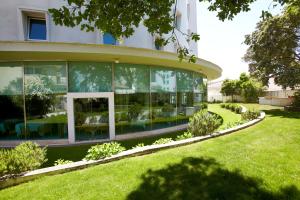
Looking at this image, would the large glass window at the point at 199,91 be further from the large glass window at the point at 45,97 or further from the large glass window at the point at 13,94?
the large glass window at the point at 13,94

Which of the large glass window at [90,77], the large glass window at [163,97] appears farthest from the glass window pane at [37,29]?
the large glass window at [163,97]

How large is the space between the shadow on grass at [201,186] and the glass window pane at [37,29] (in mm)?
11320

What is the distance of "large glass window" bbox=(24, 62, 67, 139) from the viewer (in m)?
11.6

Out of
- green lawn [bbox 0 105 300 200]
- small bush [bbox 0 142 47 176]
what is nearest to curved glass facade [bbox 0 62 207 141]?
small bush [bbox 0 142 47 176]

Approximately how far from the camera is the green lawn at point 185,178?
492 cm

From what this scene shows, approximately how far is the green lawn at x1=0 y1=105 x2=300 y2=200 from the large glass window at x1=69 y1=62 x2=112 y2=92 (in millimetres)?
5905

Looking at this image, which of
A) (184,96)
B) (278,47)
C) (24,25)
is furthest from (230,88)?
(24,25)

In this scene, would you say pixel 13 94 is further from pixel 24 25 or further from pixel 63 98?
pixel 24 25

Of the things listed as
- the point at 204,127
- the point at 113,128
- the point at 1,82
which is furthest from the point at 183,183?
the point at 1,82

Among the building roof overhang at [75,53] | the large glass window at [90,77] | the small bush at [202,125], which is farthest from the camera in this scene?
the large glass window at [90,77]

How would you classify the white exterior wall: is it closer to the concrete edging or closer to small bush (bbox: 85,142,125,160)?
small bush (bbox: 85,142,125,160)

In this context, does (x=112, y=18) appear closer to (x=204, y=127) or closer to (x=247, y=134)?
(x=204, y=127)

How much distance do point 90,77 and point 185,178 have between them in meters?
8.18

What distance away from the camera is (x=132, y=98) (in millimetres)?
13016
